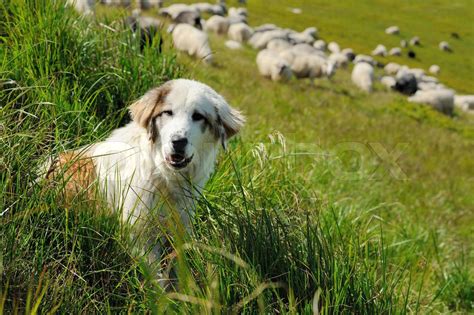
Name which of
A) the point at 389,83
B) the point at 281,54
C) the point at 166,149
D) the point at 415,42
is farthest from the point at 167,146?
the point at 415,42

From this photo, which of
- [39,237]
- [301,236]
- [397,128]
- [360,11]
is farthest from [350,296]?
[360,11]

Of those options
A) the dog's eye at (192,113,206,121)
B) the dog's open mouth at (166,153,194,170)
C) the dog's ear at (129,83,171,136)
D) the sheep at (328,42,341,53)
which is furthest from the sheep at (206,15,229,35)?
the dog's open mouth at (166,153,194,170)

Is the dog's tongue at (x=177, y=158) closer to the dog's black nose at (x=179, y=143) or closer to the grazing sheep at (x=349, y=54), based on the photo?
the dog's black nose at (x=179, y=143)

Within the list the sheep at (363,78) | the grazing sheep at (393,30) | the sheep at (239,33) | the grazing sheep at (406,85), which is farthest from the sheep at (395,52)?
the sheep at (363,78)

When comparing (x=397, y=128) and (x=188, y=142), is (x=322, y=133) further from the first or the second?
(x=188, y=142)

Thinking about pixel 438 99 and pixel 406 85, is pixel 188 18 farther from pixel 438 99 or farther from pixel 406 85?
pixel 406 85

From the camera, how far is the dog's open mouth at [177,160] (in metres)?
3.49

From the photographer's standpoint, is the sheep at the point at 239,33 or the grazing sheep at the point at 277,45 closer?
the grazing sheep at the point at 277,45

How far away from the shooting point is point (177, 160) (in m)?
3.52

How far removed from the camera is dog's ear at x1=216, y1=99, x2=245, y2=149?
3.80 m

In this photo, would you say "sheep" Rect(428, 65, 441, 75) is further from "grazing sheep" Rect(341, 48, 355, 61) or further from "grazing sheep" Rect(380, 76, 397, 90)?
"grazing sheep" Rect(380, 76, 397, 90)

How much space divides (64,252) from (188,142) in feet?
3.13

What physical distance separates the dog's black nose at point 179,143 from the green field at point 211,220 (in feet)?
1.30

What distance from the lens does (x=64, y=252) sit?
2945 mm
